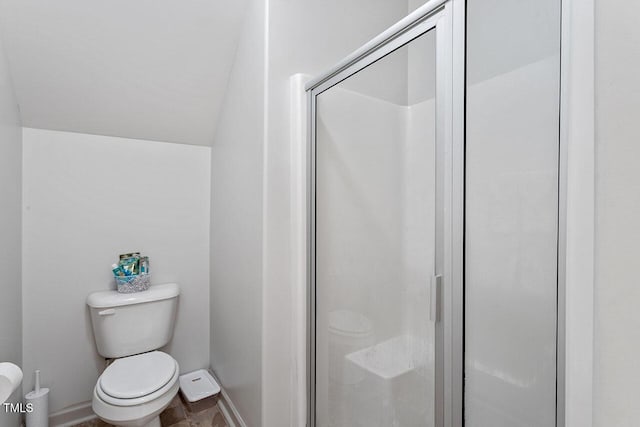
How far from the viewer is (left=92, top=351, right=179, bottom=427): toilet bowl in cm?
139

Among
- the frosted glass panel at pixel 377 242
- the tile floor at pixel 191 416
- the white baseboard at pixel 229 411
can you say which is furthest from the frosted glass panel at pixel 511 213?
the tile floor at pixel 191 416

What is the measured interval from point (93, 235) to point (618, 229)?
2.20 meters

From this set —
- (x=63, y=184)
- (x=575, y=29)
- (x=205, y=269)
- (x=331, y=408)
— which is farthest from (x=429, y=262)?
(x=63, y=184)

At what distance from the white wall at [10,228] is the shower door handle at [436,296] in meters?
1.61

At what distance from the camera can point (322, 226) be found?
1.41 metres

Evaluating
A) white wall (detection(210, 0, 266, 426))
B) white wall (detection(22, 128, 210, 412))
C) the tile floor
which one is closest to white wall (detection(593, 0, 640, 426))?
white wall (detection(210, 0, 266, 426))

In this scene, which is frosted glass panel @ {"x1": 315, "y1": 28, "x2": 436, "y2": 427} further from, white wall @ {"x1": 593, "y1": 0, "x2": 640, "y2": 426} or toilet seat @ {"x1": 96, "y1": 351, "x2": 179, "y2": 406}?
toilet seat @ {"x1": 96, "y1": 351, "x2": 179, "y2": 406}

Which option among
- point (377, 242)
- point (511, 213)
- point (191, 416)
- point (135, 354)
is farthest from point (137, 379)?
point (511, 213)

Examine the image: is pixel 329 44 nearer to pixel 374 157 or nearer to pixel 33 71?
pixel 374 157

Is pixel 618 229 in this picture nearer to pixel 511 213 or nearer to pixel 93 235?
pixel 511 213

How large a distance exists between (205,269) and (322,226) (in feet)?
3.62

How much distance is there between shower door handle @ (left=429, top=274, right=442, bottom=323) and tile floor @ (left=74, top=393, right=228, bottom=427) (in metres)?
1.47

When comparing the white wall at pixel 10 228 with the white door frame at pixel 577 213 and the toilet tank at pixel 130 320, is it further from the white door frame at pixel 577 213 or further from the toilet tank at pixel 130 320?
the white door frame at pixel 577 213

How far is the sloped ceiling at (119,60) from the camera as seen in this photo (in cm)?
145
